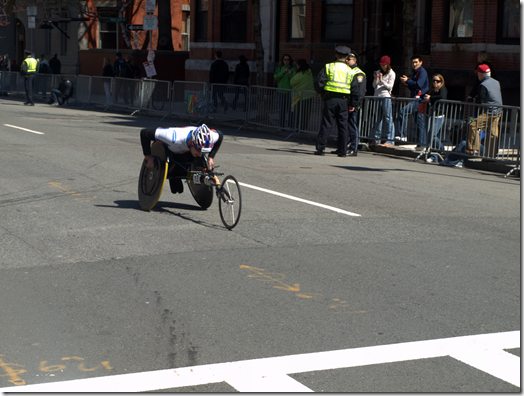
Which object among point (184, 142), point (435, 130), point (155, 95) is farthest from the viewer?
point (155, 95)

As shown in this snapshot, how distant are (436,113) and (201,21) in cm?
2032

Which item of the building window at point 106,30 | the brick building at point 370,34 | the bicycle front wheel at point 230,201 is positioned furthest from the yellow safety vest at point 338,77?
the building window at point 106,30

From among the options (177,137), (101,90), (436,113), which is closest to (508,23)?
(436,113)

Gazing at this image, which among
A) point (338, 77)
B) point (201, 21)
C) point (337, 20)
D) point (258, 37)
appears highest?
point (201, 21)

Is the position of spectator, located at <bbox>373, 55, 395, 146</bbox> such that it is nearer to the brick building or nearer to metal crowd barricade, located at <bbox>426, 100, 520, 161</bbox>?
metal crowd barricade, located at <bbox>426, 100, 520, 161</bbox>

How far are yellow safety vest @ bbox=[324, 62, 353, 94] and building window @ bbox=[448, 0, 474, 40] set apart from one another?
915 centimetres

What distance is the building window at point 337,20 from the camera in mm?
26875

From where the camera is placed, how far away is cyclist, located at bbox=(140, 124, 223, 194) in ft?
26.3

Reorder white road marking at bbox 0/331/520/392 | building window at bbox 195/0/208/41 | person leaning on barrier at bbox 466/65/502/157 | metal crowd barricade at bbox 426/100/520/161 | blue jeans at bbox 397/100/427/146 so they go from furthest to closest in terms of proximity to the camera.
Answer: building window at bbox 195/0/208/41 → blue jeans at bbox 397/100/427/146 → person leaning on barrier at bbox 466/65/502/157 → metal crowd barricade at bbox 426/100/520/161 → white road marking at bbox 0/331/520/392

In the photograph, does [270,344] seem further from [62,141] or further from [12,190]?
[62,141]

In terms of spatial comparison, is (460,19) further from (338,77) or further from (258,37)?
(338,77)

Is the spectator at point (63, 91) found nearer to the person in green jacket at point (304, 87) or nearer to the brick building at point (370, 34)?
the brick building at point (370, 34)

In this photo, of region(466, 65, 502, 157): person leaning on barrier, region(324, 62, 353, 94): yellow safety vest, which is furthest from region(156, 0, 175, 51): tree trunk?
region(466, 65, 502, 157): person leaning on barrier

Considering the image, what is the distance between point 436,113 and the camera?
15.4 metres
